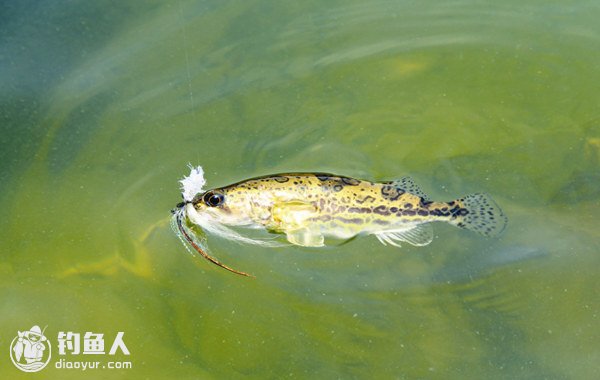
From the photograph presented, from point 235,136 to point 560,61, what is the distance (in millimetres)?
2754

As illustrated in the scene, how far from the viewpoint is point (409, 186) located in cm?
534

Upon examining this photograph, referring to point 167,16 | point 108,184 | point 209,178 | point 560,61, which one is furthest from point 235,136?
point 560,61

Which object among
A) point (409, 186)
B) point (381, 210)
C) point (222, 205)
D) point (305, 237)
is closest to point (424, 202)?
point (409, 186)

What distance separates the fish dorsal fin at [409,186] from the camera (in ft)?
17.4

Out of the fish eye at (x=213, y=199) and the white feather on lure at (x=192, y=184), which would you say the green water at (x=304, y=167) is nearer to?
the white feather on lure at (x=192, y=184)

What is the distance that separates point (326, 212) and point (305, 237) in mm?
223

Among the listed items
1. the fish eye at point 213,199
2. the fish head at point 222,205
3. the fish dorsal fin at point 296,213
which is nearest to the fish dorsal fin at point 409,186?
the fish dorsal fin at point 296,213

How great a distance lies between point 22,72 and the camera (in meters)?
6.42

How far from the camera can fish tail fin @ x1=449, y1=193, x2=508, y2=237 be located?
16.9 ft

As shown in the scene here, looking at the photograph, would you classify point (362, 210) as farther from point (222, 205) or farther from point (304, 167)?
point (222, 205)

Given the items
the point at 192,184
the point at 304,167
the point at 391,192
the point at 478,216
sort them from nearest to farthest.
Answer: the point at 478,216 → the point at 391,192 → the point at 192,184 → the point at 304,167

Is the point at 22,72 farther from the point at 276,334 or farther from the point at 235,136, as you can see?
the point at 276,334

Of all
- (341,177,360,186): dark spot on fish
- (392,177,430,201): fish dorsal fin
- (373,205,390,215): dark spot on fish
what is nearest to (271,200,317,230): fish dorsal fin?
(341,177,360,186): dark spot on fish

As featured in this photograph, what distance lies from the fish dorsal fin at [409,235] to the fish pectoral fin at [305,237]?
0.40 meters
